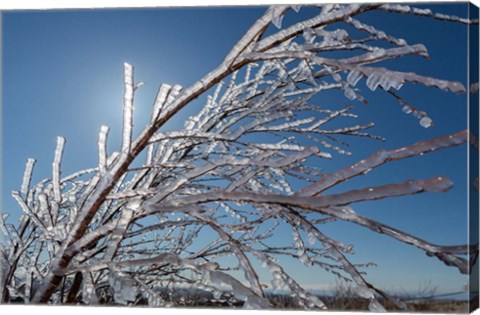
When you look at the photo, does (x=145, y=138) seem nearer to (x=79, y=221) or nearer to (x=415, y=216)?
(x=79, y=221)

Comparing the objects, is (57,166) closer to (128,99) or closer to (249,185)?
(128,99)

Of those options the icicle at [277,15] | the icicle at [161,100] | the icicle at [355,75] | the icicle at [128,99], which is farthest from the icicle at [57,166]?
the icicle at [355,75]

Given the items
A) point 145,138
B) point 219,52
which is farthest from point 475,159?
point 145,138

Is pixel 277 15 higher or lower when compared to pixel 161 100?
higher

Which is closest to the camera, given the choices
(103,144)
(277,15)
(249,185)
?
(277,15)

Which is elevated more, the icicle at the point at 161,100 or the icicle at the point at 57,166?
the icicle at the point at 161,100

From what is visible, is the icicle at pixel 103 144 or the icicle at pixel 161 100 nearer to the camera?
the icicle at pixel 161 100

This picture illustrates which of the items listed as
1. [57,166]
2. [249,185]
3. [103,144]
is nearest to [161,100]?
[103,144]

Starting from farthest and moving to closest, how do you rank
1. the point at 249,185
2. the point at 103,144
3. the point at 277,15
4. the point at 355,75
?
the point at 249,185 → the point at 103,144 → the point at 277,15 → the point at 355,75

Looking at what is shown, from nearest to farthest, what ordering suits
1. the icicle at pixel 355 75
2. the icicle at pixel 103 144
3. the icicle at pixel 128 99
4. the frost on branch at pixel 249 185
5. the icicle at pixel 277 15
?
the frost on branch at pixel 249 185, the icicle at pixel 355 75, the icicle at pixel 277 15, the icicle at pixel 128 99, the icicle at pixel 103 144

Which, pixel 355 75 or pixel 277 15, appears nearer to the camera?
pixel 355 75

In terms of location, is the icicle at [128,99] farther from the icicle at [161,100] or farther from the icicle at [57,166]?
the icicle at [57,166]

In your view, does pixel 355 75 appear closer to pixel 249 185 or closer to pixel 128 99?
pixel 128 99

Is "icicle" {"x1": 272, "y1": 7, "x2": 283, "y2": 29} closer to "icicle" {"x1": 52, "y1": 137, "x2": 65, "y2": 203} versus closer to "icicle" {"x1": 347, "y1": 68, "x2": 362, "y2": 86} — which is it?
"icicle" {"x1": 347, "y1": 68, "x2": 362, "y2": 86}
